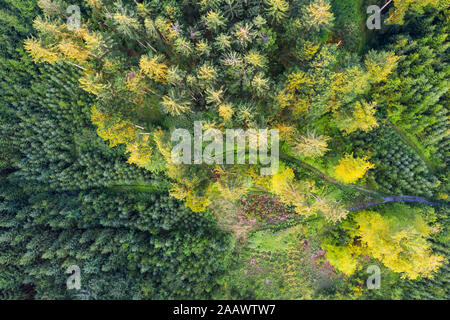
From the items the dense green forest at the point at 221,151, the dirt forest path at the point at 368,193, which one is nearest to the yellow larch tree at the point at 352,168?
the dense green forest at the point at 221,151

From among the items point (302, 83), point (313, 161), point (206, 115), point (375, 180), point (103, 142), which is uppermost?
point (302, 83)

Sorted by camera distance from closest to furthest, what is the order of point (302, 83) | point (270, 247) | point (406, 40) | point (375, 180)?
point (302, 83) < point (406, 40) < point (375, 180) < point (270, 247)

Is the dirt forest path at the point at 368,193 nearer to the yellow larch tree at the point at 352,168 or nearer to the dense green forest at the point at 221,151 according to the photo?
the dense green forest at the point at 221,151

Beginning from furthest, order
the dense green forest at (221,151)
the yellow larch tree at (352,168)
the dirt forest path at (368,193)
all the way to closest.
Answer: the dirt forest path at (368,193) → the yellow larch tree at (352,168) → the dense green forest at (221,151)

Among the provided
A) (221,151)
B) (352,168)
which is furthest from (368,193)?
(221,151)

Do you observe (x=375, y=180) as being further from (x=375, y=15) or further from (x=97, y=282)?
(x=97, y=282)

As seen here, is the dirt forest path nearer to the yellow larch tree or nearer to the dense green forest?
the dense green forest

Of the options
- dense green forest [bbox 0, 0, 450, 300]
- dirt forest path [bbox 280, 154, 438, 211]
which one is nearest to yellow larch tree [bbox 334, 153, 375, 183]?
dense green forest [bbox 0, 0, 450, 300]

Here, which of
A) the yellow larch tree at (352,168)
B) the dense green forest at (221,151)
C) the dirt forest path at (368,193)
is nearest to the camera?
the dense green forest at (221,151)
